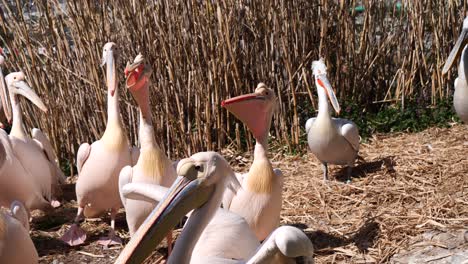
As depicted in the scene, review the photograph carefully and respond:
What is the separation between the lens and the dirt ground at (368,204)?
12.2 ft

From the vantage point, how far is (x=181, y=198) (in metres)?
2.56

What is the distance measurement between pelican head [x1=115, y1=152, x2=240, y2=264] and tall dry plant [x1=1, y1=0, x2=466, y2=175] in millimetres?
2412

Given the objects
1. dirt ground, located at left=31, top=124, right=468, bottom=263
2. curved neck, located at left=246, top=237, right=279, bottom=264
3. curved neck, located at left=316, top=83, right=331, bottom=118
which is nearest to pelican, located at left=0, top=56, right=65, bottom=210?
dirt ground, located at left=31, top=124, right=468, bottom=263

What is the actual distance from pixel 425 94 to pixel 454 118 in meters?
0.35

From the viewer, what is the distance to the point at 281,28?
516 cm

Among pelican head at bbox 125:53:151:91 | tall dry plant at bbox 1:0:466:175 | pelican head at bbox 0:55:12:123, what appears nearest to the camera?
pelican head at bbox 125:53:151:91

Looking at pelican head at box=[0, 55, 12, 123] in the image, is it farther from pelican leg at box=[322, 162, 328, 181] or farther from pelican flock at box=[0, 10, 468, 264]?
Answer: pelican leg at box=[322, 162, 328, 181]

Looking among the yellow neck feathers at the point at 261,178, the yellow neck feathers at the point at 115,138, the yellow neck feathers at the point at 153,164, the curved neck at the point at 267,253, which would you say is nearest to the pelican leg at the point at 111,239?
the yellow neck feathers at the point at 115,138

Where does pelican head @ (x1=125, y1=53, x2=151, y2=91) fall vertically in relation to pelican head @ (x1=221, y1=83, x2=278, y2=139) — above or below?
above

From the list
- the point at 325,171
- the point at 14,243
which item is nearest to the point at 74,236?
the point at 14,243

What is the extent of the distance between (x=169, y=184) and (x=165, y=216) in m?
1.36

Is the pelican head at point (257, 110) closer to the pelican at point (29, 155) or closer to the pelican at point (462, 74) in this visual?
the pelican at point (462, 74)

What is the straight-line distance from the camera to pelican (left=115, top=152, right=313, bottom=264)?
2318mm

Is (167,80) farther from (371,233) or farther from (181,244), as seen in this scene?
(181,244)
